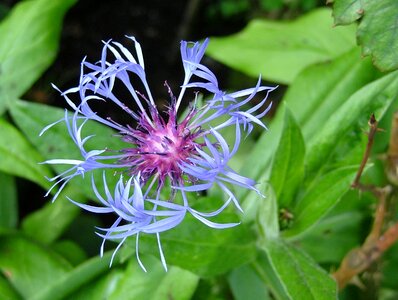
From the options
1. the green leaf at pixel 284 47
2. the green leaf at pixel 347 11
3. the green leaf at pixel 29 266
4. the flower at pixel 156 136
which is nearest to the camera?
the flower at pixel 156 136

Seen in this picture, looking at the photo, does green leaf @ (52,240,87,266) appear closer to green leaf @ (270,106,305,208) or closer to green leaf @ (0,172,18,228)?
green leaf @ (0,172,18,228)

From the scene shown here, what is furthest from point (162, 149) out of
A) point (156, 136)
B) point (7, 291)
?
point (7, 291)

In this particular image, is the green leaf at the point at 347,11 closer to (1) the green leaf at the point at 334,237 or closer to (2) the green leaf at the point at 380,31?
(2) the green leaf at the point at 380,31

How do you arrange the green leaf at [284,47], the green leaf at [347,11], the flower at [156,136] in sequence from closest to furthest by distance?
1. the flower at [156,136]
2. the green leaf at [347,11]
3. the green leaf at [284,47]

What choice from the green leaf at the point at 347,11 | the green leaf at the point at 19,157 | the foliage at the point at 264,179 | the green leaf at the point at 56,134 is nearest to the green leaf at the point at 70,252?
the foliage at the point at 264,179

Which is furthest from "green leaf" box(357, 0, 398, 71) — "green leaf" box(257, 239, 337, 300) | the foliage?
"green leaf" box(257, 239, 337, 300)

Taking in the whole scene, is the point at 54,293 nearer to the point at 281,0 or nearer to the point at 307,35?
the point at 307,35

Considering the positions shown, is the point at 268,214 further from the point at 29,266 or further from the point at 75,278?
the point at 29,266

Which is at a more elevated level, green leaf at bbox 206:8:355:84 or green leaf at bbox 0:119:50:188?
green leaf at bbox 206:8:355:84
